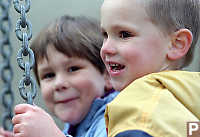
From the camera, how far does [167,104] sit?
802 millimetres

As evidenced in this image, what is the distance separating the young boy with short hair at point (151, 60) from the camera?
80cm

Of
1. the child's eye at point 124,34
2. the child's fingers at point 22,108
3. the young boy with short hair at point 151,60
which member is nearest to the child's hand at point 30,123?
the child's fingers at point 22,108

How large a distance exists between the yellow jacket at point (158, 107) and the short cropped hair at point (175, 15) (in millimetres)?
155

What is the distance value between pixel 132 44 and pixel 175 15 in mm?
158

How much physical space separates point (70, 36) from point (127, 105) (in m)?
0.75

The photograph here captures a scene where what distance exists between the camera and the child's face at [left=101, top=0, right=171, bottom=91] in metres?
0.96

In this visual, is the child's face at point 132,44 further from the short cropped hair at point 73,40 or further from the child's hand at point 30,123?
the short cropped hair at point 73,40

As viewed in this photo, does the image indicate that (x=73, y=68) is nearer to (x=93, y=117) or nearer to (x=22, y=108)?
(x=93, y=117)

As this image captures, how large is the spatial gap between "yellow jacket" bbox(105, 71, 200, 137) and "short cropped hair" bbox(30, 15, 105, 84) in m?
0.60

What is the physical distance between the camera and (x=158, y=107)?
0.79 meters

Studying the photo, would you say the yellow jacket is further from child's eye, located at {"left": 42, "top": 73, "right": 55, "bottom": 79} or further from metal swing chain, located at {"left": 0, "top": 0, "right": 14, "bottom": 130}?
child's eye, located at {"left": 42, "top": 73, "right": 55, "bottom": 79}

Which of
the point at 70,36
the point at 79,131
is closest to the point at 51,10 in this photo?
the point at 70,36

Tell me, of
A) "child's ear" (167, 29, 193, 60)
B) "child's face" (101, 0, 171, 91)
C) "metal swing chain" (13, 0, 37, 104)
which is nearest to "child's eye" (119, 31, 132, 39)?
"child's face" (101, 0, 171, 91)

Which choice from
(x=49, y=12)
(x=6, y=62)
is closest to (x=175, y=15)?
(x=6, y=62)
